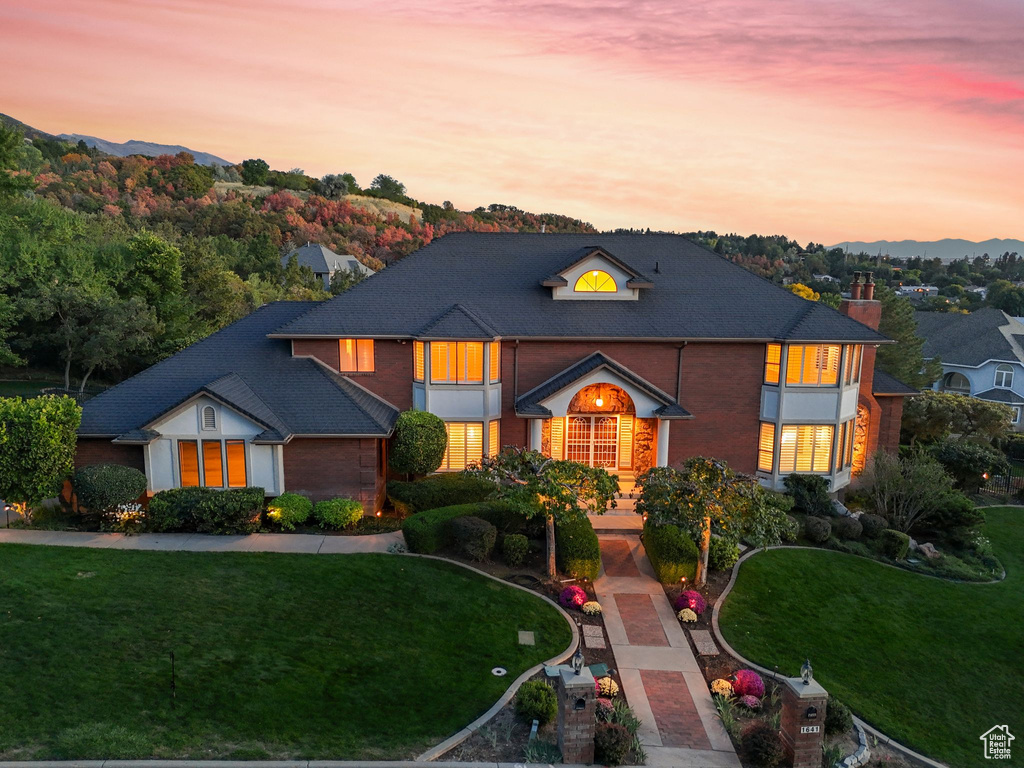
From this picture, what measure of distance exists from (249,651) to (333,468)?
9167mm

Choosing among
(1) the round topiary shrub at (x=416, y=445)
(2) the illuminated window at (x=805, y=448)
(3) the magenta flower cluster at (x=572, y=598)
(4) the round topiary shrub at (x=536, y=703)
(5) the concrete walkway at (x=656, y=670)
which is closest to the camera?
(5) the concrete walkway at (x=656, y=670)

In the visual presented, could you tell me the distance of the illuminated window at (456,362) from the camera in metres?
24.5

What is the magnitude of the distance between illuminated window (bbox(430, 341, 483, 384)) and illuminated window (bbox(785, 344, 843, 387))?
12205 millimetres

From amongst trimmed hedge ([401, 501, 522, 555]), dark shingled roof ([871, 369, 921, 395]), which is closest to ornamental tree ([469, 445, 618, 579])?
trimmed hedge ([401, 501, 522, 555])

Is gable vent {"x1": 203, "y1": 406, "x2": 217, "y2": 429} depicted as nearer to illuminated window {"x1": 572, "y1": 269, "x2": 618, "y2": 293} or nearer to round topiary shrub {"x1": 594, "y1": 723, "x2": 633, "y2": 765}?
illuminated window {"x1": 572, "y1": 269, "x2": 618, "y2": 293}

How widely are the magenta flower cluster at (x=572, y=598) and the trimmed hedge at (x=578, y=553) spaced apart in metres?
1.10

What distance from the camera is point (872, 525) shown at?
23.7m

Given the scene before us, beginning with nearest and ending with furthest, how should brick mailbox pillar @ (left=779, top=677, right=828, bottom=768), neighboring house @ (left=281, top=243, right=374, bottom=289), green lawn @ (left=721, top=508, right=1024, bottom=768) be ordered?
brick mailbox pillar @ (left=779, top=677, right=828, bottom=768) < green lawn @ (left=721, top=508, right=1024, bottom=768) < neighboring house @ (left=281, top=243, right=374, bottom=289)

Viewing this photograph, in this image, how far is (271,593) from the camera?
16.4m

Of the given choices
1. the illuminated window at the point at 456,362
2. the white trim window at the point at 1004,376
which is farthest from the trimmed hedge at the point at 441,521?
the white trim window at the point at 1004,376

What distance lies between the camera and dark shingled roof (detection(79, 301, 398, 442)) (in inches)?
849

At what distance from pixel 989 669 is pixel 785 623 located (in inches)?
197

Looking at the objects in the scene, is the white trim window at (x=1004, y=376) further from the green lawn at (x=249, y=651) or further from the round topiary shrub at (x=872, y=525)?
the green lawn at (x=249, y=651)

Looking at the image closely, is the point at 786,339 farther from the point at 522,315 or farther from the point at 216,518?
the point at 216,518
